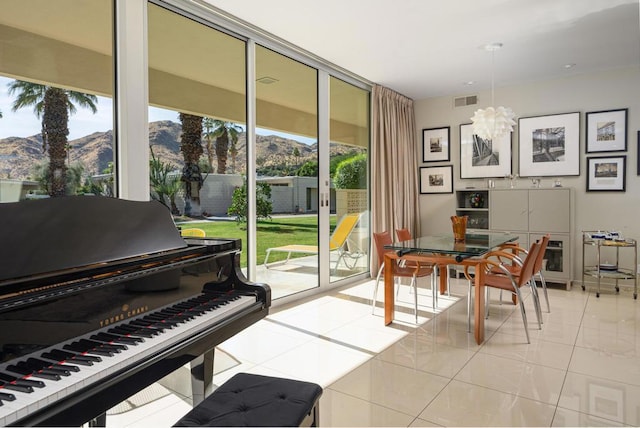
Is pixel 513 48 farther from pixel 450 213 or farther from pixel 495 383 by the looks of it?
pixel 495 383

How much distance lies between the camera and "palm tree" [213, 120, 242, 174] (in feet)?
13.0

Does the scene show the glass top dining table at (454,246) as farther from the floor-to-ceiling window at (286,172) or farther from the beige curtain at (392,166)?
the beige curtain at (392,166)

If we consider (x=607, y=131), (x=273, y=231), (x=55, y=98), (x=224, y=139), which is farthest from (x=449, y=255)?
(x=607, y=131)

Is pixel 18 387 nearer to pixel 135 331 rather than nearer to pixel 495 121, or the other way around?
pixel 135 331

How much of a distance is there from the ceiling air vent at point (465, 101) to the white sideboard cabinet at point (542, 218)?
1.51m

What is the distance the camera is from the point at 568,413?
224cm

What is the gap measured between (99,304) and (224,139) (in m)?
2.78

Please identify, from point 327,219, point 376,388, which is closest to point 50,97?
point 376,388

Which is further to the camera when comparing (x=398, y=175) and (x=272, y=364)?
(x=398, y=175)

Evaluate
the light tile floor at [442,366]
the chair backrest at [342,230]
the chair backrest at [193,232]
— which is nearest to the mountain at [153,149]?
the chair backrest at [193,232]

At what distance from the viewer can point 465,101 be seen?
6473 millimetres

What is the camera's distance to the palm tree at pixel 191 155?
368cm

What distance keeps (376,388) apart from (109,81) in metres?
2.91

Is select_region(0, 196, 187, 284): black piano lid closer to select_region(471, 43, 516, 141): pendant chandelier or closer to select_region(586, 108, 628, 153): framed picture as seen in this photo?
select_region(471, 43, 516, 141): pendant chandelier
